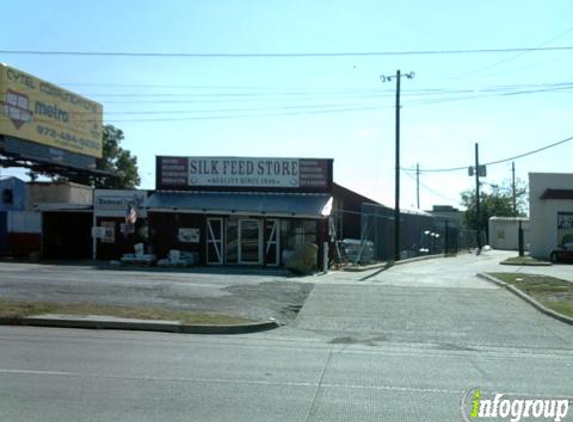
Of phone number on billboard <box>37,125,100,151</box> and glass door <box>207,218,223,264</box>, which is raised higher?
phone number on billboard <box>37,125,100,151</box>

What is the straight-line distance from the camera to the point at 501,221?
69312 mm

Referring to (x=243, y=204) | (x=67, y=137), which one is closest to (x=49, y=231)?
(x=243, y=204)

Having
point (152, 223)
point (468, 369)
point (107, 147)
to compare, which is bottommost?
point (468, 369)

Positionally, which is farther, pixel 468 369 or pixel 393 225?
pixel 393 225

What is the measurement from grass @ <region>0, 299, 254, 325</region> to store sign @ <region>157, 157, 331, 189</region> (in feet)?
51.6

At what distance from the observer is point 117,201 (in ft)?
103

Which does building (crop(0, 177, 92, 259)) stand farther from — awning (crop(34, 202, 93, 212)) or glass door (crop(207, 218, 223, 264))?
glass door (crop(207, 218, 223, 264))

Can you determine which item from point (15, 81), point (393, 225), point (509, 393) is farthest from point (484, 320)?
point (15, 81)

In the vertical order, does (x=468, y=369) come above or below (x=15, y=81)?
below

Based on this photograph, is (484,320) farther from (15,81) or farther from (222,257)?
(15,81)

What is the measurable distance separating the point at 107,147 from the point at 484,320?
185 feet

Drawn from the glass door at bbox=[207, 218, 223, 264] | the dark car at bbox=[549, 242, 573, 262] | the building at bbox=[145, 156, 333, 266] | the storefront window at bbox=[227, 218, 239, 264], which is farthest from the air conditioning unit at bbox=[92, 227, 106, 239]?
the dark car at bbox=[549, 242, 573, 262]

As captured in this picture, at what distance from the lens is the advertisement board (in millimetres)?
37594

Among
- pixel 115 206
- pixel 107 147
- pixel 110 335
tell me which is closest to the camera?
pixel 110 335
